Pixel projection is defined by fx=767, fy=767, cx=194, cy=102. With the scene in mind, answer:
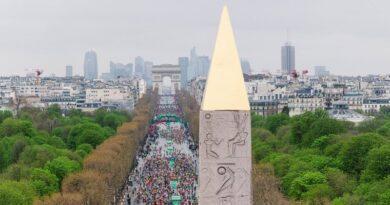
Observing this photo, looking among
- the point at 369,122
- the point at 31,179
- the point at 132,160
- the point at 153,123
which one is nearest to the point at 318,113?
the point at 369,122

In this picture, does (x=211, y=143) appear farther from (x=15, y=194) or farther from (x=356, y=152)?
(x=356, y=152)

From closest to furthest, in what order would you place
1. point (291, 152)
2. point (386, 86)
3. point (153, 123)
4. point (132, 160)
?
point (291, 152) → point (132, 160) → point (153, 123) → point (386, 86)

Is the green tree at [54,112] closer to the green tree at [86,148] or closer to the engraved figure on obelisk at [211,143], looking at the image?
the green tree at [86,148]

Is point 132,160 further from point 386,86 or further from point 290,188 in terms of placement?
point 386,86

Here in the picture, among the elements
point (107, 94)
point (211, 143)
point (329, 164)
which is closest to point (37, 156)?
point (329, 164)

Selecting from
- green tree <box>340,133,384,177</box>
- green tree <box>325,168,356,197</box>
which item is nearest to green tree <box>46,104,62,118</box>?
green tree <box>340,133,384,177</box>
